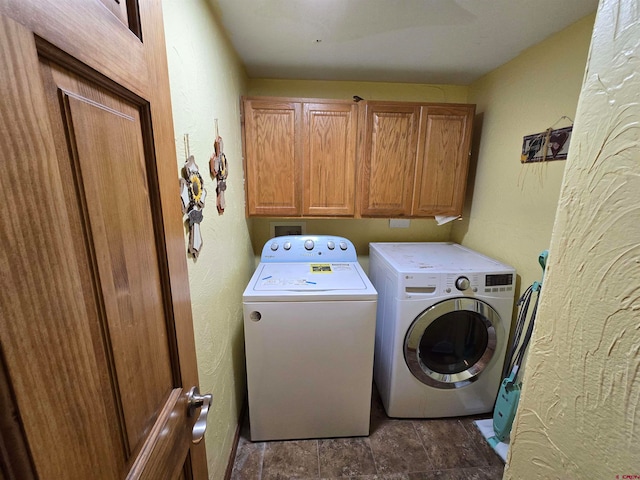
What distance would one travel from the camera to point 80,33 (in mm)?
327

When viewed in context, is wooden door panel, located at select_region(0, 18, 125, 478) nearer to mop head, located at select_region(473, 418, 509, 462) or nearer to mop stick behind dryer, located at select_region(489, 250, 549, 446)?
mop stick behind dryer, located at select_region(489, 250, 549, 446)

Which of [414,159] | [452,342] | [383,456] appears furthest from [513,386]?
[414,159]

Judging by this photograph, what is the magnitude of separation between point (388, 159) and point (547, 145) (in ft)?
2.72

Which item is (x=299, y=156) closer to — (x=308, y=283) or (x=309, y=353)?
(x=308, y=283)

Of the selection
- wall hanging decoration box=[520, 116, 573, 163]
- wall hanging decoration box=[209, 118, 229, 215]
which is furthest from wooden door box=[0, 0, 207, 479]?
wall hanging decoration box=[520, 116, 573, 163]

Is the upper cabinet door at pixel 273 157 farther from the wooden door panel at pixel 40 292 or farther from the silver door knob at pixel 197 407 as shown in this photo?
the wooden door panel at pixel 40 292

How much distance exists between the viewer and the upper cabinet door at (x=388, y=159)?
5.70 ft

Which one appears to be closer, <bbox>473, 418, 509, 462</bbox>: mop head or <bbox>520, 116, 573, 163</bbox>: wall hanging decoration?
<bbox>520, 116, 573, 163</bbox>: wall hanging decoration

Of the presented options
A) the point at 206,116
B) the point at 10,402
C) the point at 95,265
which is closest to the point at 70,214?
the point at 95,265

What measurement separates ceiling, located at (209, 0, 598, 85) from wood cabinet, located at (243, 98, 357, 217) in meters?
0.26

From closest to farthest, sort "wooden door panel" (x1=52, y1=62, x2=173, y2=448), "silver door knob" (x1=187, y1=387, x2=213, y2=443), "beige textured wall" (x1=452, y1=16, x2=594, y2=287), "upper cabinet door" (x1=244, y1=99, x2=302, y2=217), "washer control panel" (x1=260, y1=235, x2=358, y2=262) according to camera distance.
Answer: "wooden door panel" (x1=52, y1=62, x2=173, y2=448) → "silver door knob" (x1=187, y1=387, x2=213, y2=443) → "beige textured wall" (x1=452, y1=16, x2=594, y2=287) → "upper cabinet door" (x1=244, y1=99, x2=302, y2=217) → "washer control panel" (x1=260, y1=235, x2=358, y2=262)

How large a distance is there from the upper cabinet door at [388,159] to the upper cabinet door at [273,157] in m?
0.46

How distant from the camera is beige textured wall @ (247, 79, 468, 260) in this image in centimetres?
194

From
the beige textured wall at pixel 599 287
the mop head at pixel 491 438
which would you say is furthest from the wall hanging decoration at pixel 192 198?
the mop head at pixel 491 438
